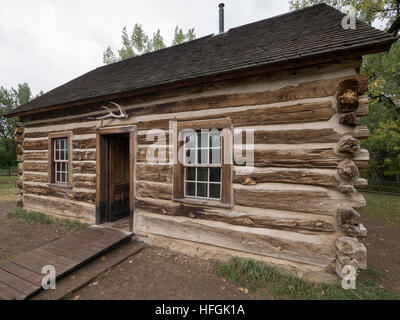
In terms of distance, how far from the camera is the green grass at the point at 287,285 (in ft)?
9.01

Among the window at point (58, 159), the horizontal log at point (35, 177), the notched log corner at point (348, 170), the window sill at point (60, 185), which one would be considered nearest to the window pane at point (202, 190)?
the notched log corner at point (348, 170)

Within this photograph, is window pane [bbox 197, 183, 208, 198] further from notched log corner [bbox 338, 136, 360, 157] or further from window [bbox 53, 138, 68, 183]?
window [bbox 53, 138, 68, 183]

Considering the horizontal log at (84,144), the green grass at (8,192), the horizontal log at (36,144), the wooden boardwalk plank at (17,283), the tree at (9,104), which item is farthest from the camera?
the tree at (9,104)

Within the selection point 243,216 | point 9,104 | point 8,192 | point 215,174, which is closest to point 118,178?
point 215,174

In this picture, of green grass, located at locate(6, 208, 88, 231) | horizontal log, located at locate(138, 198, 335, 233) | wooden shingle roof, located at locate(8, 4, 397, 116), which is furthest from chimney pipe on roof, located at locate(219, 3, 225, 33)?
green grass, located at locate(6, 208, 88, 231)

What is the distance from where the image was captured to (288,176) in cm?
315

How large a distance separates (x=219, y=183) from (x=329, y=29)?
3.73 metres

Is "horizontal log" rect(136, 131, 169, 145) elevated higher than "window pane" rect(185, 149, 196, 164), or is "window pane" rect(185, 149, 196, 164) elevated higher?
"horizontal log" rect(136, 131, 169, 145)

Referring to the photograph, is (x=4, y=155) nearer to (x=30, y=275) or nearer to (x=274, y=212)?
(x=30, y=275)

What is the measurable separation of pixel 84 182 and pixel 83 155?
794 millimetres

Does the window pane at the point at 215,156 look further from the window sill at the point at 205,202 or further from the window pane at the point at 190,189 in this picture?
the window sill at the point at 205,202

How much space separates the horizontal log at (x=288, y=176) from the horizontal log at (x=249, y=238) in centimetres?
88

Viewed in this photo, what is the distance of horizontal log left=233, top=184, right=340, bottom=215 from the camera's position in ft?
9.55

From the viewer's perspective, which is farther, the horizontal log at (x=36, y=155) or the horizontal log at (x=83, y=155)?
the horizontal log at (x=36, y=155)
